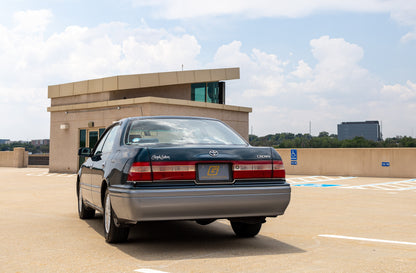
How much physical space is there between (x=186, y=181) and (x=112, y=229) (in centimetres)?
125

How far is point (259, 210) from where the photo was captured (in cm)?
564

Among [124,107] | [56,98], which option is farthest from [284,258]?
[56,98]

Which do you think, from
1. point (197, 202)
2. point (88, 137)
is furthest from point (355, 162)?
point (197, 202)

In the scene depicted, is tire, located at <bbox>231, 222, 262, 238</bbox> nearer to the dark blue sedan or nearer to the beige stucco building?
the dark blue sedan

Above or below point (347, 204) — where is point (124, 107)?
above

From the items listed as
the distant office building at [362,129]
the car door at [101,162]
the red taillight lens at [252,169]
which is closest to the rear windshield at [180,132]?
the car door at [101,162]

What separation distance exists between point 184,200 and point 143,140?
1199 mm

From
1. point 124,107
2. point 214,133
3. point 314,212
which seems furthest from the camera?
point 124,107

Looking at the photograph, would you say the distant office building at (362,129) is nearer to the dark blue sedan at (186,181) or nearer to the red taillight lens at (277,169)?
the red taillight lens at (277,169)

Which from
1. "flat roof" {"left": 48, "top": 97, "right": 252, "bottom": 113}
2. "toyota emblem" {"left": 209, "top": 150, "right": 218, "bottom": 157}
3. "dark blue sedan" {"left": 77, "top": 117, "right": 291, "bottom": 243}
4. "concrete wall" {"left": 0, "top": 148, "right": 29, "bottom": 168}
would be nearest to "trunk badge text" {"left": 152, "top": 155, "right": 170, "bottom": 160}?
"dark blue sedan" {"left": 77, "top": 117, "right": 291, "bottom": 243}

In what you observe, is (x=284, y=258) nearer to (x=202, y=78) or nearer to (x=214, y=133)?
(x=214, y=133)

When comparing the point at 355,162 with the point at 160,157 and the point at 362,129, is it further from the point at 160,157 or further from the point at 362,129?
the point at 362,129

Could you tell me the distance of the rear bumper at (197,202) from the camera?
5.24 m

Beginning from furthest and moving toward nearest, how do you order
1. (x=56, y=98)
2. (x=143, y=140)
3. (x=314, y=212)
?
1. (x=56, y=98)
2. (x=314, y=212)
3. (x=143, y=140)
